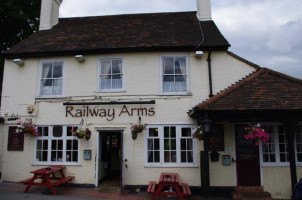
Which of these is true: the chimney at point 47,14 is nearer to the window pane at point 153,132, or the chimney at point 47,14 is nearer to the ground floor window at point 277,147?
the window pane at point 153,132

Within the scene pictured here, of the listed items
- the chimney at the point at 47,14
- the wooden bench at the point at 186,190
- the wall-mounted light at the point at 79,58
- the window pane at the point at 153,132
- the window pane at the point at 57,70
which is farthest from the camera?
the chimney at the point at 47,14

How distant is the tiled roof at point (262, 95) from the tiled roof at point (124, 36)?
75.3 inches

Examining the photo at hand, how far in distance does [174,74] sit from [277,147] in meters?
4.78

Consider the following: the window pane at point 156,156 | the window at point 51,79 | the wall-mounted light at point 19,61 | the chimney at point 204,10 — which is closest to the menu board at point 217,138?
the window pane at point 156,156

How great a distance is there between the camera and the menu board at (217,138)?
8.55 meters

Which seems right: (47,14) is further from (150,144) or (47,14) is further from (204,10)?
(150,144)

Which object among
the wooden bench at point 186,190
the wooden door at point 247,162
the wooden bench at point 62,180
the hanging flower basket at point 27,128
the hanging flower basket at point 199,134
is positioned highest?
the hanging flower basket at point 27,128

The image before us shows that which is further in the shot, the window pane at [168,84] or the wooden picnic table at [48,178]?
the window pane at [168,84]

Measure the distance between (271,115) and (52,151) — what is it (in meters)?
8.25

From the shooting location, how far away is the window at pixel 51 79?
965 cm

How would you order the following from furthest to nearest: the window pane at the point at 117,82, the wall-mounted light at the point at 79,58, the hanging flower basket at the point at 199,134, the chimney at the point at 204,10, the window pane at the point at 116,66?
1. the chimney at the point at 204,10
2. the window pane at the point at 116,66
3. the window pane at the point at 117,82
4. the wall-mounted light at the point at 79,58
5. the hanging flower basket at the point at 199,134

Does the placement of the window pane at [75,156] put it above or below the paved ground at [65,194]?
above

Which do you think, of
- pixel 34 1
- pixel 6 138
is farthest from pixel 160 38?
→ pixel 34 1

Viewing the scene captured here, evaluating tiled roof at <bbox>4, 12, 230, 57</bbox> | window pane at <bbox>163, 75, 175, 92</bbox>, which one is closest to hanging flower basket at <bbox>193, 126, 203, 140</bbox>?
→ window pane at <bbox>163, 75, 175, 92</bbox>
